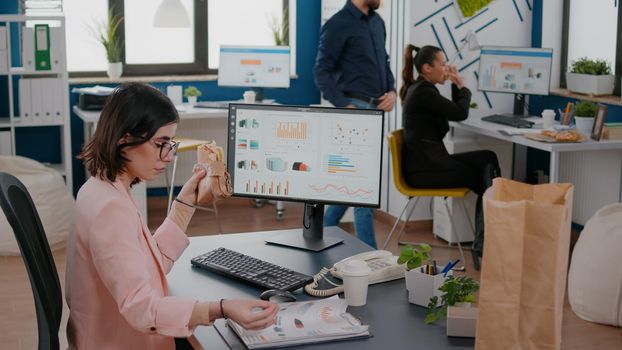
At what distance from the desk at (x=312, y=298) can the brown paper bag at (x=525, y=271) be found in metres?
0.35

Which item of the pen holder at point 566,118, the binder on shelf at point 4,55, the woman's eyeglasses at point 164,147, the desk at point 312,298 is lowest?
the desk at point 312,298

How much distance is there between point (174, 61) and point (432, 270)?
4839 mm

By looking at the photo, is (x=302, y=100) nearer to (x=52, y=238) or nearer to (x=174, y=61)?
(x=174, y=61)

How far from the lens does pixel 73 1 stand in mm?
6332

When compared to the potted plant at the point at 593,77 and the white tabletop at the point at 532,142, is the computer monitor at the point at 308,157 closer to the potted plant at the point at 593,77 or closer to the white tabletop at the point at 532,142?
the white tabletop at the point at 532,142

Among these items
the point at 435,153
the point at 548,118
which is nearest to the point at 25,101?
the point at 435,153

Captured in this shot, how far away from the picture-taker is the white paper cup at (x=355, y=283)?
216 centimetres

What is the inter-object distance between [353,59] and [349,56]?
29 millimetres

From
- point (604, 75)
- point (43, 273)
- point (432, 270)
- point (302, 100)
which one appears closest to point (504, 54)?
point (604, 75)

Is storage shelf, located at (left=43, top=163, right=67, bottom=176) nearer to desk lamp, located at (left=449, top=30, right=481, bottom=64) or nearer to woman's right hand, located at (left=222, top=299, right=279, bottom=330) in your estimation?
desk lamp, located at (left=449, top=30, right=481, bottom=64)

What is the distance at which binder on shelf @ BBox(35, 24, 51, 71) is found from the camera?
219 inches

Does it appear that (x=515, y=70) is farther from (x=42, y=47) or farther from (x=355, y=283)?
(x=355, y=283)

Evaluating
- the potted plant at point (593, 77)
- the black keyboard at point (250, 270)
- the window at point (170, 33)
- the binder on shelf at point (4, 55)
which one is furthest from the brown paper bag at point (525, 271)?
the window at point (170, 33)

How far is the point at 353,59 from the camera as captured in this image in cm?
520
